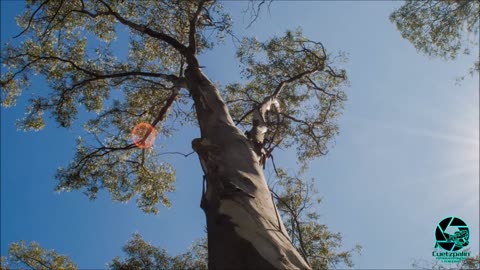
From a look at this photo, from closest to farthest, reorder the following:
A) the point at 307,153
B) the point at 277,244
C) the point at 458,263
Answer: the point at 277,244 → the point at 458,263 → the point at 307,153

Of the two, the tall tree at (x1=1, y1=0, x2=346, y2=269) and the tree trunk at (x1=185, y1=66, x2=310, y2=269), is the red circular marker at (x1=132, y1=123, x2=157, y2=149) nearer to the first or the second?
the tall tree at (x1=1, y1=0, x2=346, y2=269)

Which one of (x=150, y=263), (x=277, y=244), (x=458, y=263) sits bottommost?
(x=277, y=244)

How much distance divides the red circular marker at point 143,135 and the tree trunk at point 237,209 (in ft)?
17.0

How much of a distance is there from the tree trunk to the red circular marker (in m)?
5.17

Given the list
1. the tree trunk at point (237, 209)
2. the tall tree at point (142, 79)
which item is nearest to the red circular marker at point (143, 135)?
the tall tree at point (142, 79)

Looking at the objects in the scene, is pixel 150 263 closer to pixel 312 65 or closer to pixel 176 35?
pixel 176 35

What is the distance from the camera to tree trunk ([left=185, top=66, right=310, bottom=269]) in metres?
2.41

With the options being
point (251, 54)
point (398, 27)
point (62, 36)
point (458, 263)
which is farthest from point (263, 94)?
point (458, 263)

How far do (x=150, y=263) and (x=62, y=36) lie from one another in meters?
5.78

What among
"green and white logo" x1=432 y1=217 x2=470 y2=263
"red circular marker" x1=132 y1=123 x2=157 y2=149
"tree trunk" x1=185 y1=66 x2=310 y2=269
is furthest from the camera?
"red circular marker" x1=132 y1=123 x2=157 y2=149

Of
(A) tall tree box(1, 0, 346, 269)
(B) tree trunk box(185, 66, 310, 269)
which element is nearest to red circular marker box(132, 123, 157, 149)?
(A) tall tree box(1, 0, 346, 269)

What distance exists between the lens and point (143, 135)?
981cm

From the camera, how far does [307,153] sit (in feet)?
35.0

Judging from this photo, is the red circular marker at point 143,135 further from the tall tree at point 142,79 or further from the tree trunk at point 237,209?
the tree trunk at point 237,209
